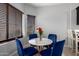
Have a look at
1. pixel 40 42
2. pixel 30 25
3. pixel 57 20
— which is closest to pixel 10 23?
pixel 30 25

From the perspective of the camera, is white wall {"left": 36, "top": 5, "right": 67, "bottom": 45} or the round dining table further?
the round dining table

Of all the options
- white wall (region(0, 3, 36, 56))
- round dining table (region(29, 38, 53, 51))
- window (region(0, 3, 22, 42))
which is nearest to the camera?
white wall (region(0, 3, 36, 56))

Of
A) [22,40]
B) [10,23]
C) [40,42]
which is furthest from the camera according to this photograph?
[40,42]

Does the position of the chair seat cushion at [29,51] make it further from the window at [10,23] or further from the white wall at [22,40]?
the window at [10,23]

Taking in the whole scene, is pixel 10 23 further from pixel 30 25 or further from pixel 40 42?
pixel 40 42

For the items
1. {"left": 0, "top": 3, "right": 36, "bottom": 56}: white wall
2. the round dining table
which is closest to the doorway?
{"left": 0, "top": 3, "right": 36, "bottom": 56}: white wall

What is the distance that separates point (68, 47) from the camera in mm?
1726

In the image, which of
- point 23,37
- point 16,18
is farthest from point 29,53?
point 16,18

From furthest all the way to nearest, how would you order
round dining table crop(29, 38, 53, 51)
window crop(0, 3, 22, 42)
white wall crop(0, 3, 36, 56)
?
1. round dining table crop(29, 38, 53, 51)
2. window crop(0, 3, 22, 42)
3. white wall crop(0, 3, 36, 56)

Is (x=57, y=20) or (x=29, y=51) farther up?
(x=57, y=20)

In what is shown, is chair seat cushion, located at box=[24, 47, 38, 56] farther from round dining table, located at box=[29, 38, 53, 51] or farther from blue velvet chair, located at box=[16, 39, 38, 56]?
round dining table, located at box=[29, 38, 53, 51]

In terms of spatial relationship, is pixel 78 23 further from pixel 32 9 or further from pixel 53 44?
pixel 32 9

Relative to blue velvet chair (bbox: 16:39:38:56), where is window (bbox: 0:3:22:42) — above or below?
above

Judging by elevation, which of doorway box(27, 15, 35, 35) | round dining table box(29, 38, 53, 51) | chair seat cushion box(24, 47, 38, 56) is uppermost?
doorway box(27, 15, 35, 35)
